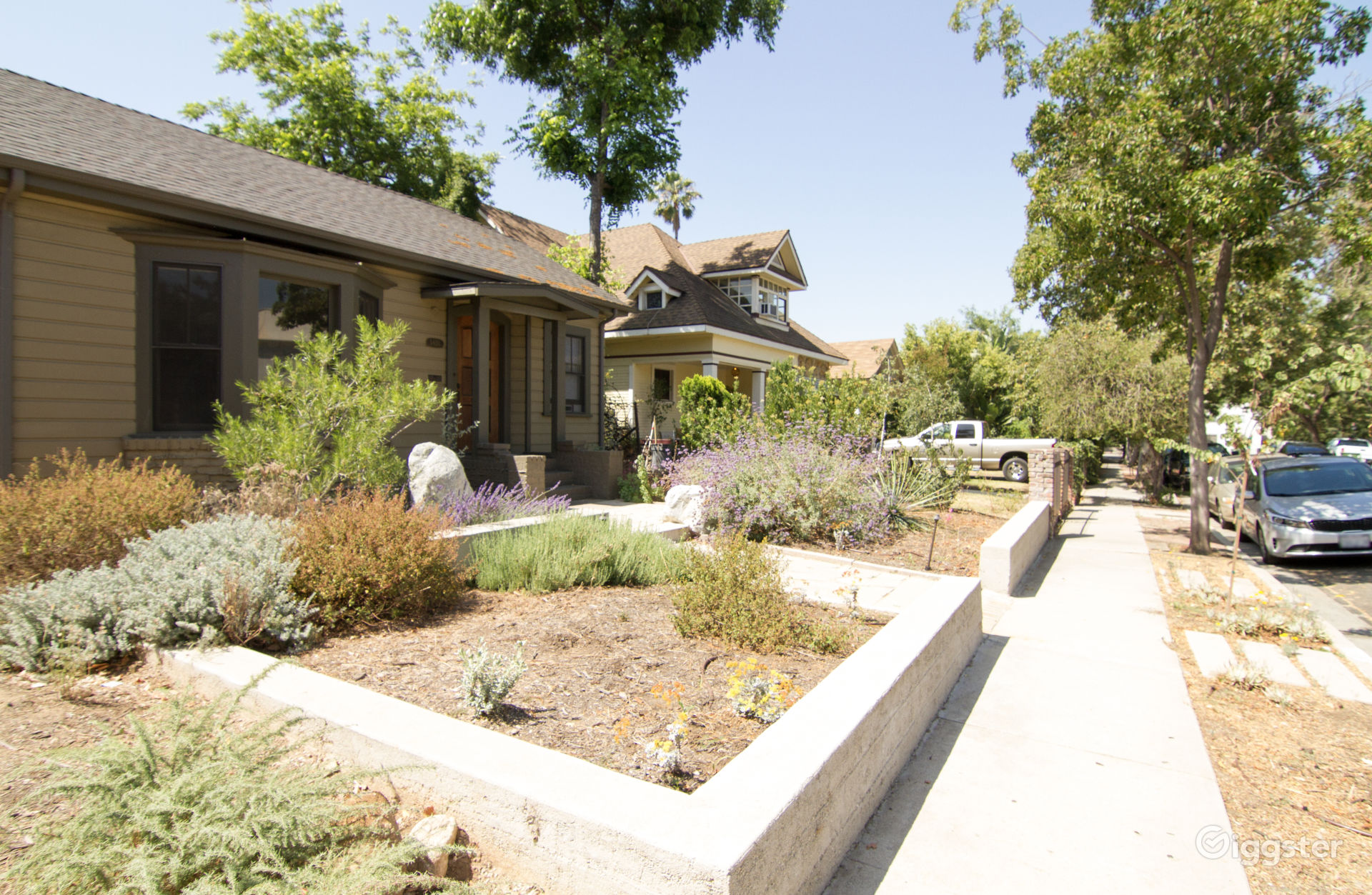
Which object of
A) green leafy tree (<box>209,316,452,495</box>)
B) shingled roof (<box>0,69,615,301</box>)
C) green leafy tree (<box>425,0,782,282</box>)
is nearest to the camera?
A: green leafy tree (<box>209,316,452,495</box>)

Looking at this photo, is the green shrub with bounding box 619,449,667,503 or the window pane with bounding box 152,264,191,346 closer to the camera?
the window pane with bounding box 152,264,191,346

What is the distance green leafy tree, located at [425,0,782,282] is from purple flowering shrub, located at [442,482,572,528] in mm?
11054

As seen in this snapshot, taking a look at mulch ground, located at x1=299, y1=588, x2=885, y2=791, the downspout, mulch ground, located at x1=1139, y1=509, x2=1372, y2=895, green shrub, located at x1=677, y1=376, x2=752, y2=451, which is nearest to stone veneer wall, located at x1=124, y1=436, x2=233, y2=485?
the downspout

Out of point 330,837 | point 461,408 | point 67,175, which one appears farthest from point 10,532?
point 461,408

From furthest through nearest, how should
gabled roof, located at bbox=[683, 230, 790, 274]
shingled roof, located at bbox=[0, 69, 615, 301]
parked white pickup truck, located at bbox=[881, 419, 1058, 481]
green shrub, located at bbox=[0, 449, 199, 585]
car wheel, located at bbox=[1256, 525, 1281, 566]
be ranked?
1. gabled roof, located at bbox=[683, 230, 790, 274]
2. parked white pickup truck, located at bbox=[881, 419, 1058, 481]
3. car wheel, located at bbox=[1256, 525, 1281, 566]
4. shingled roof, located at bbox=[0, 69, 615, 301]
5. green shrub, located at bbox=[0, 449, 199, 585]

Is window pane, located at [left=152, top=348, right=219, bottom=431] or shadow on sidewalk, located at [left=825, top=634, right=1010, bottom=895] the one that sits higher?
window pane, located at [left=152, top=348, right=219, bottom=431]

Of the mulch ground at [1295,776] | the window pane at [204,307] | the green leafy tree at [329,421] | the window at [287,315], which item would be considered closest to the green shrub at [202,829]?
the mulch ground at [1295,776]

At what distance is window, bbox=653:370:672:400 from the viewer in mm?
20828

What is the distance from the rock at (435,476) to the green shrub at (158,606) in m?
2.91

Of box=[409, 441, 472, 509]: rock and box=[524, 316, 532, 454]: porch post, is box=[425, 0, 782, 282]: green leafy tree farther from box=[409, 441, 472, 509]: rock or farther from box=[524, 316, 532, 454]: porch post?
box=[409, 441, 472, 509]: rock

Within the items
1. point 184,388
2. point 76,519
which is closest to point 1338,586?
point 76,519

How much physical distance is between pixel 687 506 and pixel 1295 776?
5.74 meters

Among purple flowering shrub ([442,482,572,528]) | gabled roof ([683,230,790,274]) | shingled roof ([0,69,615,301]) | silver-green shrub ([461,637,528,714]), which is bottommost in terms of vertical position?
silver-green shrub ([461,637,528,714])

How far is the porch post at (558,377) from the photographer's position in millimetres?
12594
